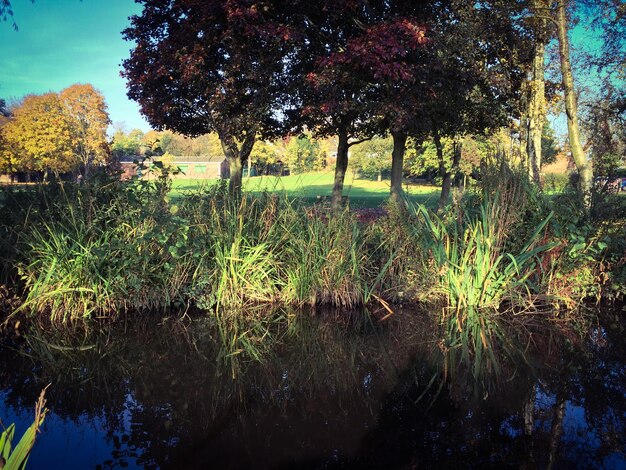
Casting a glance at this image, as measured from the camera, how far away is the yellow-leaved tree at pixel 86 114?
171 feet

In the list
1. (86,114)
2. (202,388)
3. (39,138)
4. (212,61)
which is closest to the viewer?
(202,388)

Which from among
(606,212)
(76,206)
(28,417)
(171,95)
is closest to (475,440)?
(28,417)

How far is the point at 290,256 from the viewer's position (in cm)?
637

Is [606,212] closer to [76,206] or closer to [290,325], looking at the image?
[290,325]

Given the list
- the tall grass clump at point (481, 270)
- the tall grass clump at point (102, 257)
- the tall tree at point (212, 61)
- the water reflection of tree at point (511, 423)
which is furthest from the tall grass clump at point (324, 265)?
the tall tree at point (212, 61)

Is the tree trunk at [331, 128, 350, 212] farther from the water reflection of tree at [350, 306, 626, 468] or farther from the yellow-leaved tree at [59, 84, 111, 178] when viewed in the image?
the yellow-leaved tree at [59, 84, 111, 178]

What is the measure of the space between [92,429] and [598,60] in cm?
1428

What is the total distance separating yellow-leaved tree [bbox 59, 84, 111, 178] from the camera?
52.1 meters

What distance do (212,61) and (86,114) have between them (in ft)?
169

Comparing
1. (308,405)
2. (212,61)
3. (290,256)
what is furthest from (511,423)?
(212,61)

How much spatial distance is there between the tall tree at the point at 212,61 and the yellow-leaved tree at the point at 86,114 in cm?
4376


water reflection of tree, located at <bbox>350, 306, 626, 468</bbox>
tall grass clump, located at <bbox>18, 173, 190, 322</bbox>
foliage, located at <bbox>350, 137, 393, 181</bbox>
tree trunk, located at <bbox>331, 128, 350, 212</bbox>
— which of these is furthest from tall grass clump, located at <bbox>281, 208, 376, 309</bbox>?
foliage, located at <bbox>350, 137, 393, 181</bbox>

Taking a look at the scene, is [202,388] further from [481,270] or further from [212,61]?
[212,61]

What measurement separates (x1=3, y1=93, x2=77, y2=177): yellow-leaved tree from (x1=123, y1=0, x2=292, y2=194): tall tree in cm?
4060
